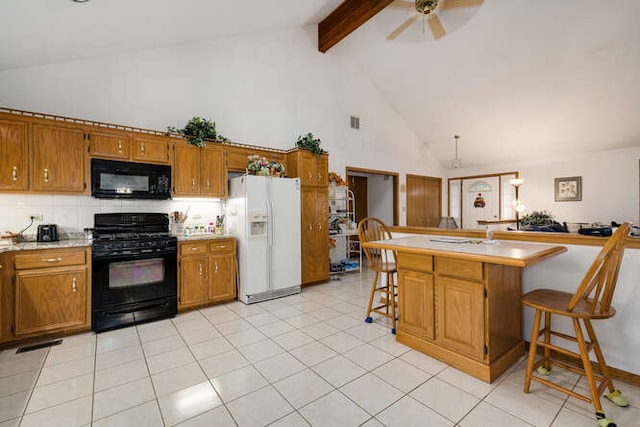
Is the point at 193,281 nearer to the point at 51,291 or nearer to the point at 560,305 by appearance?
the point at 51,291

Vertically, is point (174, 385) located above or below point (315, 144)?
below

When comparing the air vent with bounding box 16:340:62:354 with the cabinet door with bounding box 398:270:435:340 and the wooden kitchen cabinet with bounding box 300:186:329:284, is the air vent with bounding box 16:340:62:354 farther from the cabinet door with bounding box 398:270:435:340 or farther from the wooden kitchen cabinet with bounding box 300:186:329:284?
the cabinet door with bounding box 398:270:435:340

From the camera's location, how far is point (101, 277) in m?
3.02

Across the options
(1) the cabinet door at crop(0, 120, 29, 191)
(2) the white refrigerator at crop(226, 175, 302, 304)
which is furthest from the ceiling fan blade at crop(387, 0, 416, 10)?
(1) the cabinet door at crop(0, 120, 29, 191)

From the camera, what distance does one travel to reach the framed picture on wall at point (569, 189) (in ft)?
21.3

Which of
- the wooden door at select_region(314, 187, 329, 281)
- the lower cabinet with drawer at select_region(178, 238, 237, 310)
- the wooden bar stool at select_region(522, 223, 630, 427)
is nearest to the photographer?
the wooden bar stool at select_region(522, 223, 630, 427)

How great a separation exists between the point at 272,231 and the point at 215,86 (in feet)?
8.09

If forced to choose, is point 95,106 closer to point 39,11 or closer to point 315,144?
point 39,11

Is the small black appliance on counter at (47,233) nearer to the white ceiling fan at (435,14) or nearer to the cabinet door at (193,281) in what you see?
the cabinet door at (193,281)

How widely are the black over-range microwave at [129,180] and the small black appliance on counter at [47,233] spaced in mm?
561

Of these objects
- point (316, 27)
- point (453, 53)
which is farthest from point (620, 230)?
point (316, 27)

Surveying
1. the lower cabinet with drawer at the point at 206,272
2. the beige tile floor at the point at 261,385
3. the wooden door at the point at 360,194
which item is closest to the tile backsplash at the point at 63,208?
the lower cabinet with drawer at the point at 206,272

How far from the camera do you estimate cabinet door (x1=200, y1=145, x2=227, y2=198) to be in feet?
12.8

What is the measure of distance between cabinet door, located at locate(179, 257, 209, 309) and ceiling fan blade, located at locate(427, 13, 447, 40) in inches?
165
